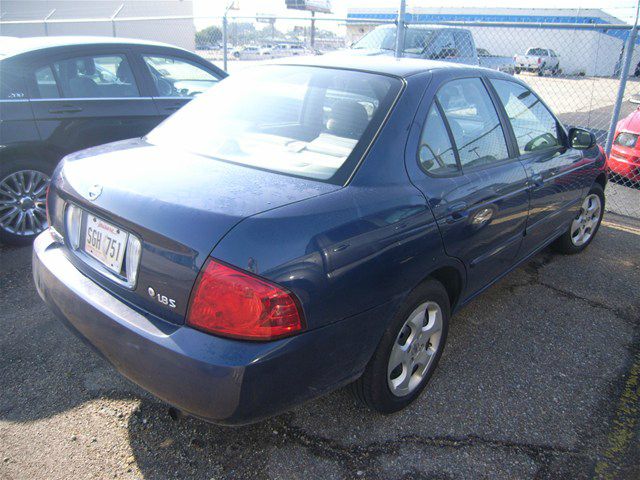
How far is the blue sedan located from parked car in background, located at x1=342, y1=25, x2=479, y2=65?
6345 mm

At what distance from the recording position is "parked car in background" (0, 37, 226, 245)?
4035 mm

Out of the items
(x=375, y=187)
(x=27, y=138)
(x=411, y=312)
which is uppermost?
(x=375, y=187)

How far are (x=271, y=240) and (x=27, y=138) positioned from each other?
3353 millimetres

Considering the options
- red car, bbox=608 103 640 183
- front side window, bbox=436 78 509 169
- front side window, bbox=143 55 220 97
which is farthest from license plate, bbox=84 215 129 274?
red car, bbox=608 103 640 183

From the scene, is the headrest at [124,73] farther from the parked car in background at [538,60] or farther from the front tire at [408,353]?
the parked car in background at [538,60]

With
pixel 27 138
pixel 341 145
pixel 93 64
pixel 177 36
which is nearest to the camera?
pixel 341 145

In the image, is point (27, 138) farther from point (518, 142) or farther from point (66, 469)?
point (518, 142)

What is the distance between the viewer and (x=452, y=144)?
256cm

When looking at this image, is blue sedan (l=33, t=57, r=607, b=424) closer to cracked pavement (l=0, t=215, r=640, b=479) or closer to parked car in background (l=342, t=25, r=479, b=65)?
cracked pavement (l=0, t=215, r=640, b=479)

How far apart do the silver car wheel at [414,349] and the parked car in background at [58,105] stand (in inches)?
135

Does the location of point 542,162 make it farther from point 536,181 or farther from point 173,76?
point 173,76

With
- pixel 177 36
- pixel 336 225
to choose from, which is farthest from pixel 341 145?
pixel 177 36

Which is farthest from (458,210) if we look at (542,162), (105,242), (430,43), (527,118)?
(430,43)

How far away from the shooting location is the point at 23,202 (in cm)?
420
